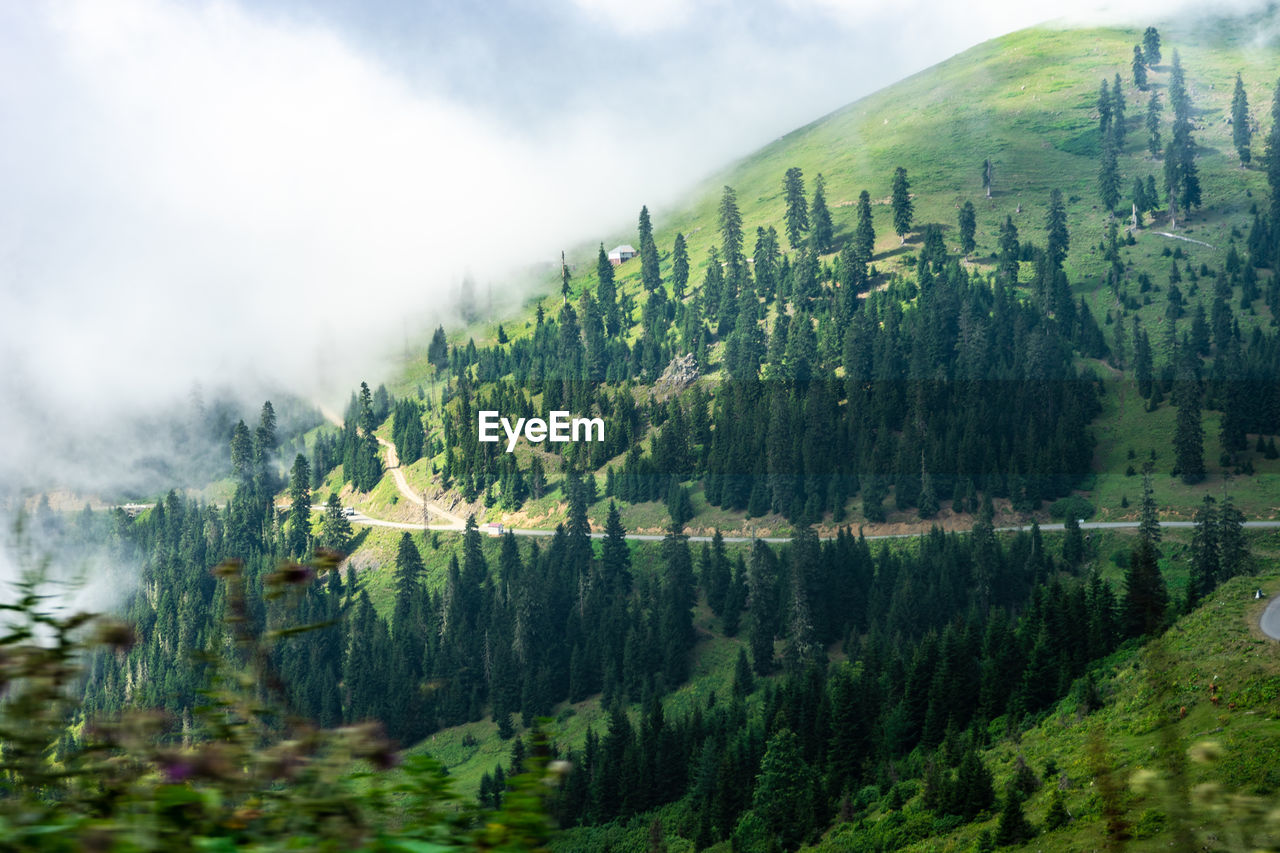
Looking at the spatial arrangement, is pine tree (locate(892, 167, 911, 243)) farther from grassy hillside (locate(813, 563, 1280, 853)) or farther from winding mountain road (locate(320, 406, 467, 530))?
grassy hillside (locate(813, 563, 1280, 853))

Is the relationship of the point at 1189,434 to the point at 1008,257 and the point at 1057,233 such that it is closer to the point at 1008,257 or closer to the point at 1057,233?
the point at 1008,257

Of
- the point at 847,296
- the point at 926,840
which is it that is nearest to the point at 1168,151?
the point at 847,296

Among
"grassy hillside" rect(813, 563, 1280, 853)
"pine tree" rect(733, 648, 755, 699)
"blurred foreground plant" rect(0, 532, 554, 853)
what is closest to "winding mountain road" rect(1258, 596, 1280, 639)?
"grassy hillside" rect(813, 563, 1280, 853)

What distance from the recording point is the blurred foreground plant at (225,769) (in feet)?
13.0

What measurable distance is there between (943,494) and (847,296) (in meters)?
48.5

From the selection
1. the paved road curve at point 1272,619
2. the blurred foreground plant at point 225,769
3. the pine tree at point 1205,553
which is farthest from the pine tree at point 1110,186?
the blurred foreground plant at point 225,769

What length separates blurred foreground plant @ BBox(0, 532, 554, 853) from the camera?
3977mm

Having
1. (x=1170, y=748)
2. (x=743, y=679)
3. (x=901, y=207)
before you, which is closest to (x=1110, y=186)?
(x=901, y=207)

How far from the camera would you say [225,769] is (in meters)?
4.05

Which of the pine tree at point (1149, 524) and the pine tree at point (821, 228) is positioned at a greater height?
the pine tree at point (821, 228)

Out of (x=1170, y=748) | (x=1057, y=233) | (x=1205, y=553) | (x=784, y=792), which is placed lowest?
(x=784, y=792)

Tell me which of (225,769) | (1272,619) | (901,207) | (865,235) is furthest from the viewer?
(901,207)

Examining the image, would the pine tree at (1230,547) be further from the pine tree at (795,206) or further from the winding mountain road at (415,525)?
the pine tree at (795,206)

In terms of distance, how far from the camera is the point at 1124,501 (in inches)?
4550
